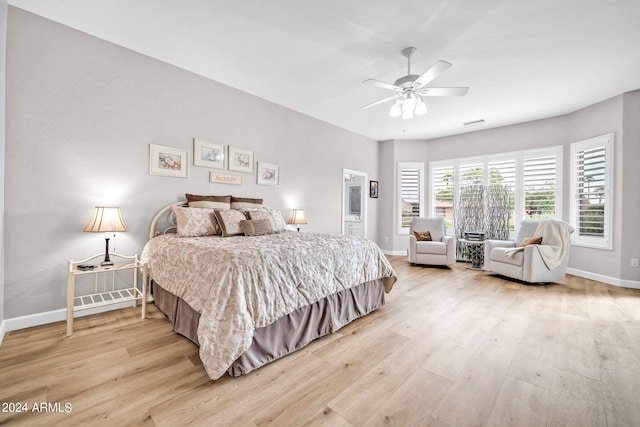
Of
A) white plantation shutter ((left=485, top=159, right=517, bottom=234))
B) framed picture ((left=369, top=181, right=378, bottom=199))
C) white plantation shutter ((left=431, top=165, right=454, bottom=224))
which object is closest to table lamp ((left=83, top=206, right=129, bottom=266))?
framed picture ((left=369, top=181, right=378, bottom=199))

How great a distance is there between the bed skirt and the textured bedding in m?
0.11

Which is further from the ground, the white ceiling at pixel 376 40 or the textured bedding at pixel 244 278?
the white ceiling at pixel 376 40

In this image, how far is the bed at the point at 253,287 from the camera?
172cm

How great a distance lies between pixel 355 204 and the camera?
7086mm

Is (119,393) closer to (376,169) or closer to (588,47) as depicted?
(588,47)

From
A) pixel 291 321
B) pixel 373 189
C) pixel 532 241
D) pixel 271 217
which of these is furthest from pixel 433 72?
pixel 373 189

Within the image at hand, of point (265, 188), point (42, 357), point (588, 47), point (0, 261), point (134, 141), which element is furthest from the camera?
point (265, 188)

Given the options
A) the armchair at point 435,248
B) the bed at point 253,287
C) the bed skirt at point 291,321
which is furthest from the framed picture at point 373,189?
the bed skirt at point 291,321

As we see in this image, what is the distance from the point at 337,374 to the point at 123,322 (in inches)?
86.0

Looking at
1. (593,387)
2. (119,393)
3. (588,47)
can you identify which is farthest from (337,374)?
(588,47)

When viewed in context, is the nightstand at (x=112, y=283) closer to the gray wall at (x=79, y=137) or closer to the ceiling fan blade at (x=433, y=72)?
the gray wall at (x=79, y=137)

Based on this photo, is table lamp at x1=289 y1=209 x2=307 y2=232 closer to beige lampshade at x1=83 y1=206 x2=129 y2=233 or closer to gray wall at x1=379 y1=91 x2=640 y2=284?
beige lampshade at x1=83 y1=206 x2=129 y2=233

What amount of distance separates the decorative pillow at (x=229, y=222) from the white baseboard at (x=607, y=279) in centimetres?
565

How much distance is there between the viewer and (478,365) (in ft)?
6.36
